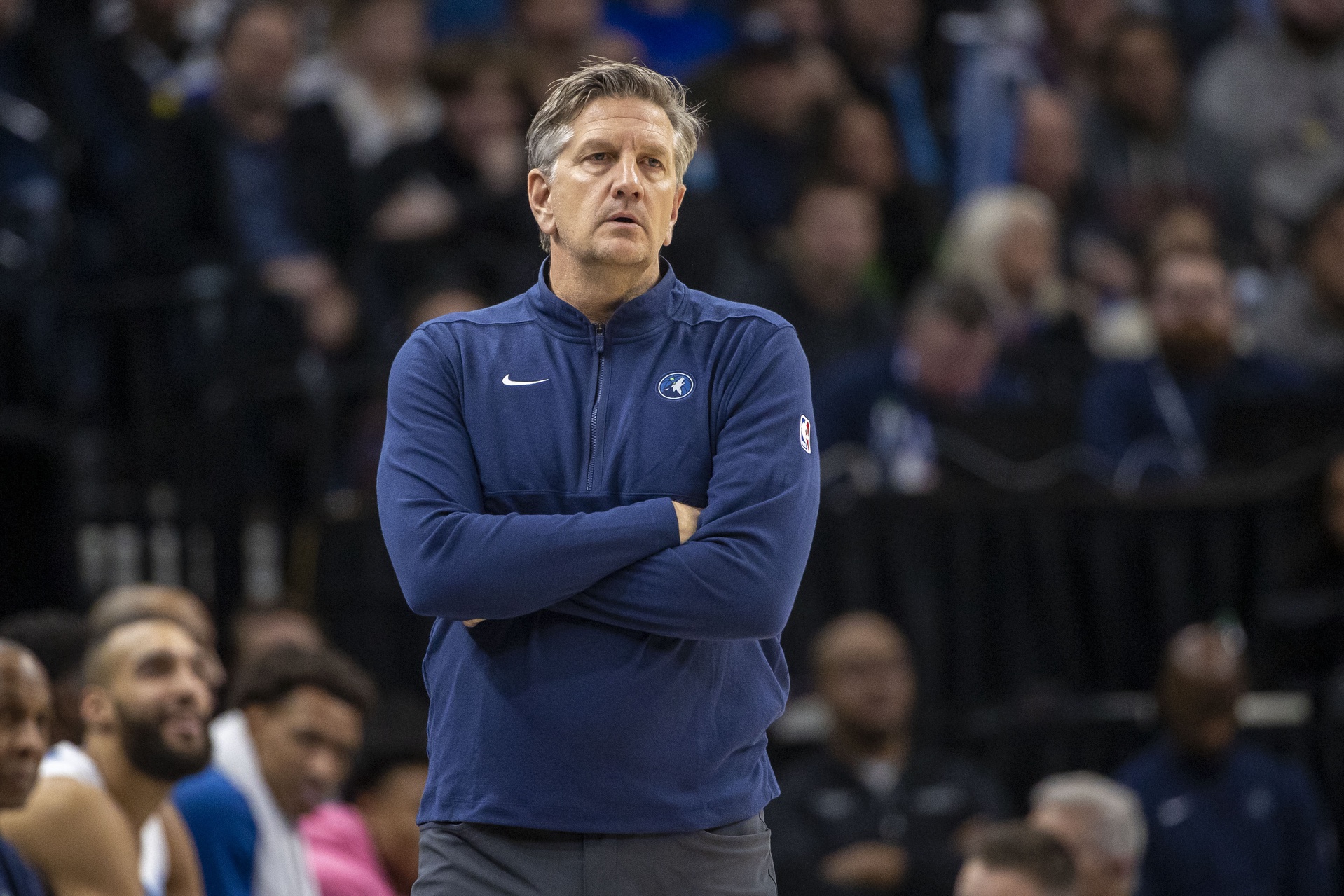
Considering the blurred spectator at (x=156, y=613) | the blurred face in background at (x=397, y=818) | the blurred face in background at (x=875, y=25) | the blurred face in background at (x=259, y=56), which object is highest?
the blurred face in background at (x=875, y=25)

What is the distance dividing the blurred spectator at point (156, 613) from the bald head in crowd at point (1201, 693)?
3.70 metres

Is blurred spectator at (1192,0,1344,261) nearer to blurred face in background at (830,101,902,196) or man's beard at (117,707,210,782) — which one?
blurred face in background at (830,101,902,196)

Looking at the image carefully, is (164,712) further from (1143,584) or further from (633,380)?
(1143,584)

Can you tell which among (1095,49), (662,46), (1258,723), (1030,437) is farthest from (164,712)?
(1095,49)

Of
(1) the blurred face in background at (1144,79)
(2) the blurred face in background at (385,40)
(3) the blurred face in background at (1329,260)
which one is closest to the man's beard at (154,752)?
(2) the blurred face in background at (385,40)

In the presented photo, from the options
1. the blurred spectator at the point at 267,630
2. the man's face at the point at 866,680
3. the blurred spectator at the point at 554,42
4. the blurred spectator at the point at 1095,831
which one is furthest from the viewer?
the blurred spectator at the point at 554,42

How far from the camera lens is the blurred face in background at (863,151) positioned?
9562mm

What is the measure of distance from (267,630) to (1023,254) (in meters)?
4.22

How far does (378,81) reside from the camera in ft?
30.0

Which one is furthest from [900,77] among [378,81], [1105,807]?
[1105,807]

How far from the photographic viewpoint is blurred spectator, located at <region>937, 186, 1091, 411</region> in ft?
29.4

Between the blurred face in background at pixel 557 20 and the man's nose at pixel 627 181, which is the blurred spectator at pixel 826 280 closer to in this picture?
the blurred face in background at pixel 557 20

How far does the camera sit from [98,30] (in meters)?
8.55

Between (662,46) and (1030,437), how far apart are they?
3.62 m
